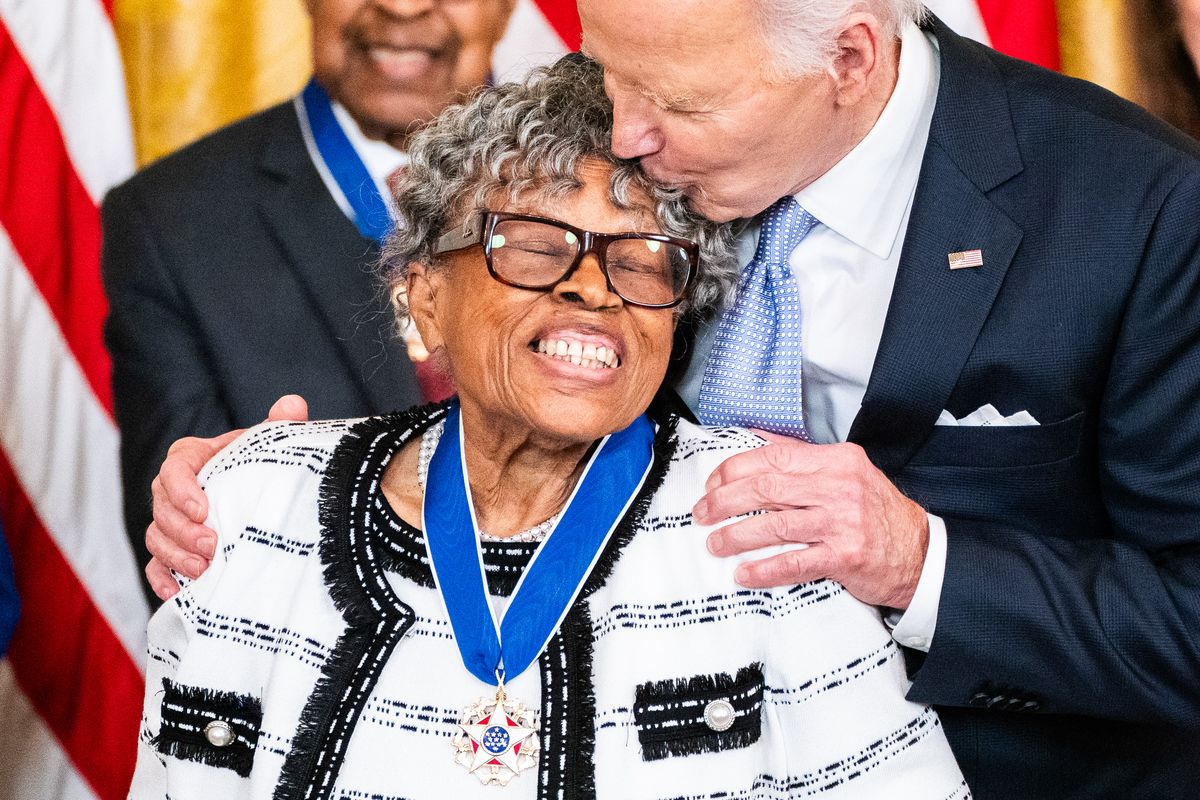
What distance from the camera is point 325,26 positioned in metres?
3.29

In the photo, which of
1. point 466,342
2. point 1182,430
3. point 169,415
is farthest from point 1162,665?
point 169,415

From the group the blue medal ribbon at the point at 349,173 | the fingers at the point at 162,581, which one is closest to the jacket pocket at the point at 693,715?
the fingers at the point at 162,581

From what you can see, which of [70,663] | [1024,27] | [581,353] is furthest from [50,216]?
[1024,27]

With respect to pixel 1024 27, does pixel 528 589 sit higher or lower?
lower

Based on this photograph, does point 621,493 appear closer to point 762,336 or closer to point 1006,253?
point 762,336

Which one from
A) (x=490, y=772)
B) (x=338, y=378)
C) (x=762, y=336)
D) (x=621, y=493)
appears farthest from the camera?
(x=338, y=378)

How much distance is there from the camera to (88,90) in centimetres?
337

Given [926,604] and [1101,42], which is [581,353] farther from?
[1101,42]

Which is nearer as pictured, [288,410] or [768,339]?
[768,339]

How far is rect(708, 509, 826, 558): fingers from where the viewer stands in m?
1.96

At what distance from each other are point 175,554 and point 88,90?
1675 millimetres

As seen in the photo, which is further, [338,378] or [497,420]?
[338,378]

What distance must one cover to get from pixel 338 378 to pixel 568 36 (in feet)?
3.38

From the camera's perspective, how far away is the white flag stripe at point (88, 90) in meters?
3.36
